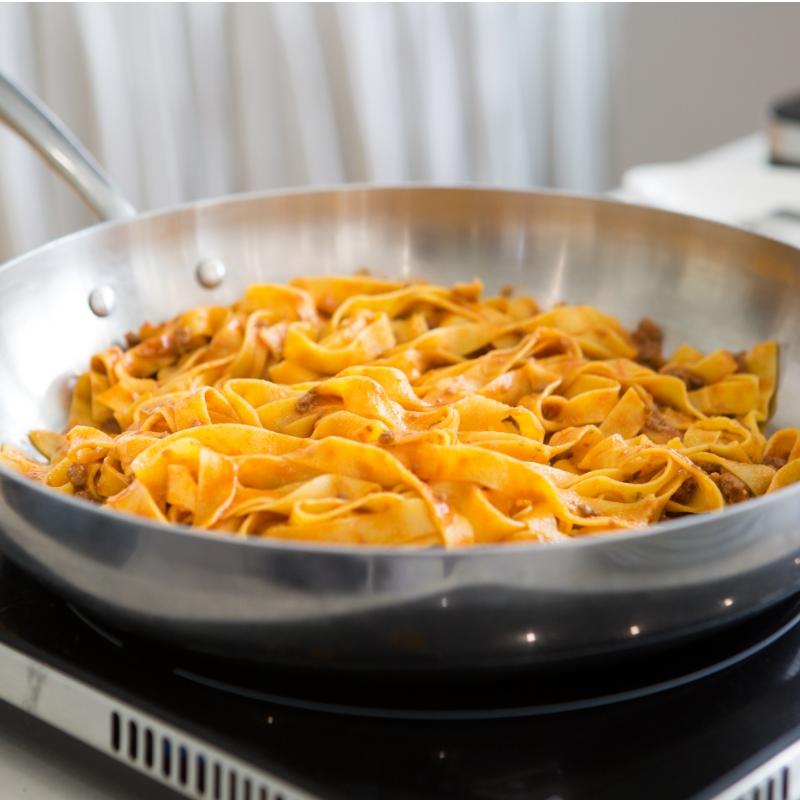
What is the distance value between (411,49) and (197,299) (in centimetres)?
189

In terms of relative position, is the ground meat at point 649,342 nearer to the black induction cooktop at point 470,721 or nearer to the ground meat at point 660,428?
the ground meat at point 660,428

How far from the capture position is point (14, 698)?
89cm

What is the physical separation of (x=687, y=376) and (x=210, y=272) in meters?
0.60

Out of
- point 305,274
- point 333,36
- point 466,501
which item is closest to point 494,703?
point 466,501

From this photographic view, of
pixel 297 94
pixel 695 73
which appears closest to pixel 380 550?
pixel 297 94

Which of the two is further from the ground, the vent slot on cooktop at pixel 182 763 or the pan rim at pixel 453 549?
the pan rim at pixel 453 549

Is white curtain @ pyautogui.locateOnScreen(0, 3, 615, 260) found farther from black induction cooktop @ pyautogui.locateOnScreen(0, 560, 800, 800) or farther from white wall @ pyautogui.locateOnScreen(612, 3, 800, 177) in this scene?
black induction cooktop @ pyautogui.locateOnScreen(0, 560, 800, 800)

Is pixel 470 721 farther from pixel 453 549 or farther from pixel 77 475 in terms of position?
pixel 77 475

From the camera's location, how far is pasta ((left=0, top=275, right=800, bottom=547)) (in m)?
0.94

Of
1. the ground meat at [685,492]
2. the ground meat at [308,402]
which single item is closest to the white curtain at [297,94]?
the ground meat at [308,402]

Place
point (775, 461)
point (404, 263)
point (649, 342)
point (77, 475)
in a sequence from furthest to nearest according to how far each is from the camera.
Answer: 1. point (404, 263)
2. point (649, 342)
3. point (775, 461)
4. point (77, 475)

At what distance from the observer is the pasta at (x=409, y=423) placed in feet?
3.08

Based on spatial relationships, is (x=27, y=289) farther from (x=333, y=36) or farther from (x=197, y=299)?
(x=333, y=36)

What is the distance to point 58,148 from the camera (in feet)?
4.39
